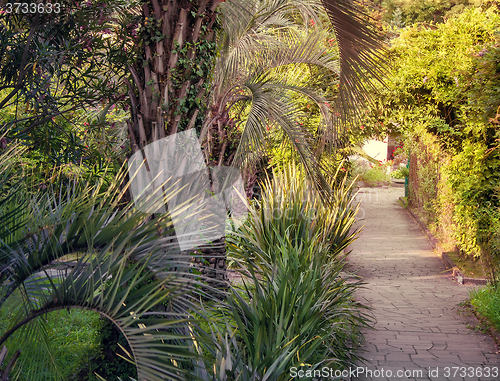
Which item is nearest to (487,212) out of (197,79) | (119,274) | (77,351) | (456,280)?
(456,280)

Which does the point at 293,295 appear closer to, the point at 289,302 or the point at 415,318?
the point at 289,302

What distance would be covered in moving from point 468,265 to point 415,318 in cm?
305

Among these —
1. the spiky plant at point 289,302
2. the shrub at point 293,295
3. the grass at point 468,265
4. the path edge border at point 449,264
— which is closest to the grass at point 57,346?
the spiky plant at point 289,302

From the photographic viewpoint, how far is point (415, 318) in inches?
210

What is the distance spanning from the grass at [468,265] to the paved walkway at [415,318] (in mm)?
300

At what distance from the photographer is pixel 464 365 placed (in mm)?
3979

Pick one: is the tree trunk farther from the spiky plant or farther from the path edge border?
the path edge border

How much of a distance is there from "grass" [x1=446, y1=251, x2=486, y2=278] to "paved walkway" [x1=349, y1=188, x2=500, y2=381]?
300 millimetres

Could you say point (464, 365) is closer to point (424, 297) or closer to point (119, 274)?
point (424, 297)

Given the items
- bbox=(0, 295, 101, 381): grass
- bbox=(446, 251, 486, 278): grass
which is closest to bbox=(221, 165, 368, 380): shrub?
bbox=(0, 295, 101, 381): grass

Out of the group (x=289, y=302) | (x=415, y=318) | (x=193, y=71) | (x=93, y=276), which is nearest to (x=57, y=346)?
(x=289, y=302)

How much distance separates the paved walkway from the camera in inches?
157

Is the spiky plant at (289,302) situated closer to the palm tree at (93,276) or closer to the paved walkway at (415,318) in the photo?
the paved walkway at (415,318)

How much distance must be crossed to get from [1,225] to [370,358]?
340cm
